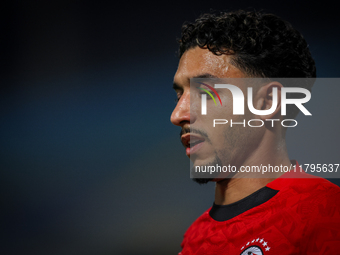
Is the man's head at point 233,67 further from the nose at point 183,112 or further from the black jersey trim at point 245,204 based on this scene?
the black jersey trim at point 245,204

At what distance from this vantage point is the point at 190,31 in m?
1.03

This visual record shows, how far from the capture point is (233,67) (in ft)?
2.87

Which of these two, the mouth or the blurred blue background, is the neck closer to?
the mouth

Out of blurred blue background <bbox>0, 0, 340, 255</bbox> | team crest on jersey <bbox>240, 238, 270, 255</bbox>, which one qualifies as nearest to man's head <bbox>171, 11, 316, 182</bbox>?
team crest on jersey <bbox>240, 238, 270, 255</bbox>

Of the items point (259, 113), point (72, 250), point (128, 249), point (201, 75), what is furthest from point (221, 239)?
point (72, 250)

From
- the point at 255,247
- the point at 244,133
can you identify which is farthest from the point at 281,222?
the point at 244,133

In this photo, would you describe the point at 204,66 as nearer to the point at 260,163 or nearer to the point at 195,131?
the point at 195,131

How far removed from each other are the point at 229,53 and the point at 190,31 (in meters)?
0.22

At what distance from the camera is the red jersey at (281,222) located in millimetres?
664

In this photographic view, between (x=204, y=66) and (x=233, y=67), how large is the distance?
0.09 meters

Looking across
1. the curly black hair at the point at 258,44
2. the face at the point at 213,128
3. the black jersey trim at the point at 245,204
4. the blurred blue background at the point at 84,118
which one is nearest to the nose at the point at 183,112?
the face at the point at 213,128

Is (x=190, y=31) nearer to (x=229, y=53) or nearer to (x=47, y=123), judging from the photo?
(x=229, y=53)

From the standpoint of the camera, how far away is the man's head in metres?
0.87

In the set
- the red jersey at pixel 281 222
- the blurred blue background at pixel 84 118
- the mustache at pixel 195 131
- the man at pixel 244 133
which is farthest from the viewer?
the blurred blue background at pixel 84 118
